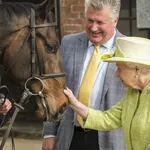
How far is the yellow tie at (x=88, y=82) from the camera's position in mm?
3561

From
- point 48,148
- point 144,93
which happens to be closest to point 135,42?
point 144,93

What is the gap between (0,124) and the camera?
3904mm

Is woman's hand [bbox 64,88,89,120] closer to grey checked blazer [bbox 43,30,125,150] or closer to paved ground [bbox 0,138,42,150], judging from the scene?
grey checked blazer [bbox 43,30,125,150]

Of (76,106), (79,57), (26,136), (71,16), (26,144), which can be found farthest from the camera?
(26,136)

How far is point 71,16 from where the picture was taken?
6605 millimetres

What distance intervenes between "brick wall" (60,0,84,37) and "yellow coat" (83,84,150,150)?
11.7 ft

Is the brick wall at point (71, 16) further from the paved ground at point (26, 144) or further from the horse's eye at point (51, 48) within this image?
the horse's eye at point (51, 48)

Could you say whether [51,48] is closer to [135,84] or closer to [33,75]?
[33,75]

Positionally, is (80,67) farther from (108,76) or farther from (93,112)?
(93,112)

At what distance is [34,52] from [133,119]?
3.03 feet

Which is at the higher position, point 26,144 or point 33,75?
point 33,75

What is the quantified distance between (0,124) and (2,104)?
0.20 m

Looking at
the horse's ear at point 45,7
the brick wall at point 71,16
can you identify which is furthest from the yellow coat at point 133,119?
the brick wall at point 71,16

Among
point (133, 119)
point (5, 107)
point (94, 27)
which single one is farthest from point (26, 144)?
point (133, 119)
